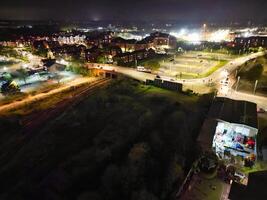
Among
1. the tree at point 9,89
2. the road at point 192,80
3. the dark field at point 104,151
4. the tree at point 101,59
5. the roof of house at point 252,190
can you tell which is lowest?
the dark field at point 104,151

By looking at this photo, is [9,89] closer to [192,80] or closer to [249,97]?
[192,80]

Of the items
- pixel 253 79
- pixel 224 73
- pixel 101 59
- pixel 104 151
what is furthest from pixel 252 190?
pixel 101 59

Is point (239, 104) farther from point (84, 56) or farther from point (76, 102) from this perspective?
point (84, 56)

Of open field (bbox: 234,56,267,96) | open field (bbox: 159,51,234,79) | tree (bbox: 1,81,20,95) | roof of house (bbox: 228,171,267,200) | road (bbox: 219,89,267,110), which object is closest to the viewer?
roof of house (bbox: 228,171,267,200)

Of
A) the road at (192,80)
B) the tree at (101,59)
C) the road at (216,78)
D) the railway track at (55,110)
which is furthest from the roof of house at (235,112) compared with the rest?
the tree at (101,59)

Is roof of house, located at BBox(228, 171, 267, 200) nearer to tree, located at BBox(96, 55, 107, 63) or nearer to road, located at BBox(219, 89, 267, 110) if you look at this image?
road, located at BBox(219, 89, 267, 110)

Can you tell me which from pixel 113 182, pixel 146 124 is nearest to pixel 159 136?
pixel 146 124

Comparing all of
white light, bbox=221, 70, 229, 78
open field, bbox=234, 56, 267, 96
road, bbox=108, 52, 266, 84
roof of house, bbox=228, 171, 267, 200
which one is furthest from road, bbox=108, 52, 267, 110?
roof of house, bbox=228, 171, 267, 200

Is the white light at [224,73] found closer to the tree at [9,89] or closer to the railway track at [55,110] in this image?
the railway track at [55,110]
